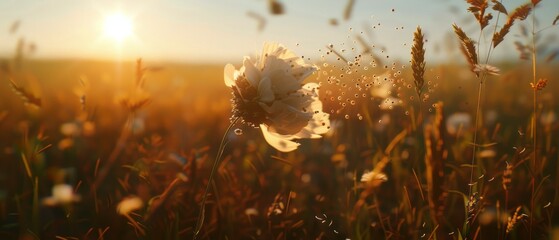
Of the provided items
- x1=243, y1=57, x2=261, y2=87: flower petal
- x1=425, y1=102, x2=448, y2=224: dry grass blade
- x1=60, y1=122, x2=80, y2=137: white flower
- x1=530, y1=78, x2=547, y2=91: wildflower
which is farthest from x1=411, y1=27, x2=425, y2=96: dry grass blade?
x1=60, y1=122, x2=80, y2=137: white flower

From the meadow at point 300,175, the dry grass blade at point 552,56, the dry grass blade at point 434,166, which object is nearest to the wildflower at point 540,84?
the meadow at point 300,175

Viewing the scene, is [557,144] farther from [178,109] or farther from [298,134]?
[178,109]

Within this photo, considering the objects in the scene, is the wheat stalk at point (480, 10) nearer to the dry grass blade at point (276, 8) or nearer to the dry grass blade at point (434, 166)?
the dry grass blade at point (434, 166)

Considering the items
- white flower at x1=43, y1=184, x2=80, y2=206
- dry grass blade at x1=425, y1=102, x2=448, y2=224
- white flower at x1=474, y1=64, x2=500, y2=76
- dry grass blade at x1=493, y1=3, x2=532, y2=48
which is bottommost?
white flower at x1=43, y1=184, x2=80, y2=206

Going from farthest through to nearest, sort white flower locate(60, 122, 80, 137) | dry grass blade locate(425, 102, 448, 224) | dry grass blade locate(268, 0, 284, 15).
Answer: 1. white flower locate(60, 122, 80, 137)
2. dry grass blade locate(268, 0, 284, 15)
3. dry grass blade locate(425, 102, 448, 224)

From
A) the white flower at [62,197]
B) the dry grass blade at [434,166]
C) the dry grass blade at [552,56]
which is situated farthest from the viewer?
the dry grass blade at [552,56]

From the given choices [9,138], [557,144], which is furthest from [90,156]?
[557,144]

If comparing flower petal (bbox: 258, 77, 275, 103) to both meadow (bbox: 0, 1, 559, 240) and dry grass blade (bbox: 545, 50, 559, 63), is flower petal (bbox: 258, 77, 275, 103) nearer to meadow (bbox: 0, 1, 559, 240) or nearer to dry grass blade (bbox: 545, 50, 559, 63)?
meadow (bbox: 0, 1, 559, 240)

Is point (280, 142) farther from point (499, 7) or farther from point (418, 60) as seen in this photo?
point (499, 7)
